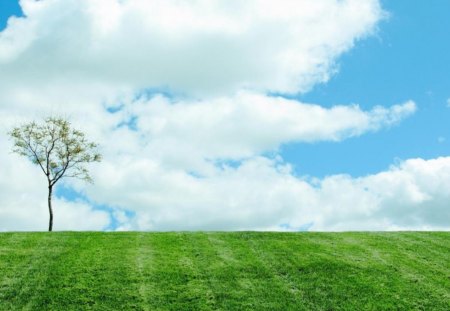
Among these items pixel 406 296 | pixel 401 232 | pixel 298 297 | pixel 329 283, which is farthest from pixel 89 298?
pixel 401 232

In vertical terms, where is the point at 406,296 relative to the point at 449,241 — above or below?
below

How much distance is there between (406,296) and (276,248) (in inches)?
333

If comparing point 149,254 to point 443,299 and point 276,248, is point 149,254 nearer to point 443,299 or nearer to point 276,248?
point 276,248

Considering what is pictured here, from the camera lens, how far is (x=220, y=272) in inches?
1106

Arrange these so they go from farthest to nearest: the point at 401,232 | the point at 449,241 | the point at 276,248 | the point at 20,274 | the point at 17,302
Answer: the point at 401,232 → the point at 449,241 → the point at 276,248 → the point at 20,274 → the point at 17,302


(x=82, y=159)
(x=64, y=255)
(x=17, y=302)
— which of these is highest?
(x=82, y=159)

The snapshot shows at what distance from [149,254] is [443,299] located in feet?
48.4

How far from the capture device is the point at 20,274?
27.8 metres

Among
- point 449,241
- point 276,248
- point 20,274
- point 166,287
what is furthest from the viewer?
point 449,241

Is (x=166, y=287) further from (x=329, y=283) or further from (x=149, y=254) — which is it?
(x=329, y=283)

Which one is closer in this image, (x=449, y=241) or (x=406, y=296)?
(x=406, y=296)

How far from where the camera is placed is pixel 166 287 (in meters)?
26.1

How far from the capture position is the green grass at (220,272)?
2495cm

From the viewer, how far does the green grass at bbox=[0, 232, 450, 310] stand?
81.9ft
